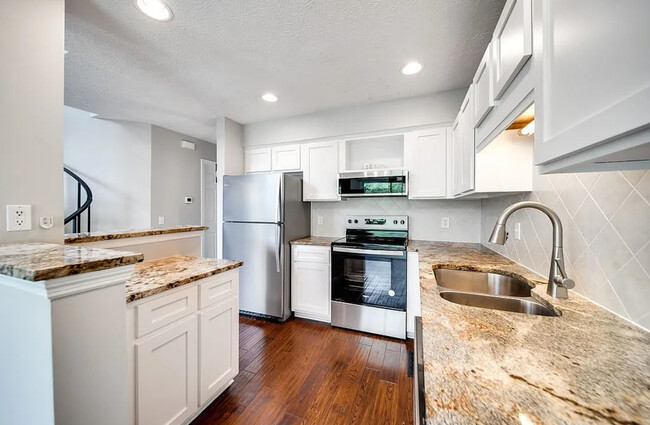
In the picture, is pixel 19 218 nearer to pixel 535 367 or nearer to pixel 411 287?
pixel 535 367

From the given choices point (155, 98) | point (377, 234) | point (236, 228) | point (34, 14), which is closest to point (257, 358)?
point (236, 228)

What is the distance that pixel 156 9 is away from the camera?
1.46m

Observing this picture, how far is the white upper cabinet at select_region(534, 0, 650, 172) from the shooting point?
0.35 metres

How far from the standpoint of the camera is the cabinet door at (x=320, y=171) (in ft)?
9.48

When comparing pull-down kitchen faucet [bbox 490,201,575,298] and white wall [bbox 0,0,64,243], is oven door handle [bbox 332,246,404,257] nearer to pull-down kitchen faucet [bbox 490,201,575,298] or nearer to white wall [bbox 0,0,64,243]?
pull-down kitchen faucet [bbox 490,201,575,298]

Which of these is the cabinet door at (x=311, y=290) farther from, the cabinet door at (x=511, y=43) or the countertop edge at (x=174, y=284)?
the cabinet door at (x=511, y=43)

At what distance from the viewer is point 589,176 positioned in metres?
0.99

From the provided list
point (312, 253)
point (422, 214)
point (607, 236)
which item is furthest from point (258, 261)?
point (607, 236)

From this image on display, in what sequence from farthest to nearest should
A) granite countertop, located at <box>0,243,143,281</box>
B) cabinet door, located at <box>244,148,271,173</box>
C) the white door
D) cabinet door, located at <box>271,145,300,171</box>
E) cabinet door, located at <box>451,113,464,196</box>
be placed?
1. the white door
2. cabinet door, located at <box>244,148,271,173</box>
3. cabinet door, located at <box>271,145,300,171</box>
4. cabinet door, located at <box>451,113,464,196</box>
5. granite countertop, located at <box>0,243,143,281</box>

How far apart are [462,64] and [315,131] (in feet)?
5.31

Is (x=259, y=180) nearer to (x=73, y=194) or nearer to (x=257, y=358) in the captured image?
(x=257, y=358)

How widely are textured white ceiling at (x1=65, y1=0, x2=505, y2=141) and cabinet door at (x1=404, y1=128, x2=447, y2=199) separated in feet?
1.51

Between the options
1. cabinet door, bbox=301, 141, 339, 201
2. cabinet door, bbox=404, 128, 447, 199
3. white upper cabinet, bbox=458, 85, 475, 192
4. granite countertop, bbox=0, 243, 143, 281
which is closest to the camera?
granite countertop, bbox=0, 243, 143, 281

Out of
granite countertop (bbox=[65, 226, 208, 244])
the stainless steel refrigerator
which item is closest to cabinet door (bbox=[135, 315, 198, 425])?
granite countertop (bbox=[65, 226, 208, 244])
